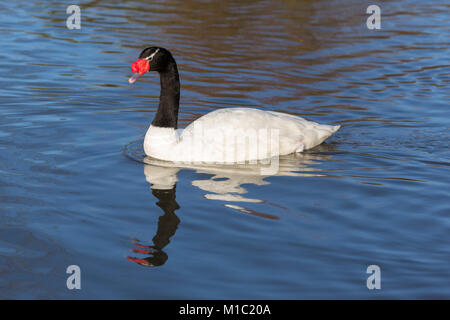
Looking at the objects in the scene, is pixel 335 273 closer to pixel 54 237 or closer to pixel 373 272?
pixel 373 272

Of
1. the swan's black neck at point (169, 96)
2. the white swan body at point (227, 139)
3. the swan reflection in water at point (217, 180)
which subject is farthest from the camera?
the swan's black neck at point (169, 96)

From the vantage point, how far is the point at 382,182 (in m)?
9.33

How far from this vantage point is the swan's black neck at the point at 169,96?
10.1 meters

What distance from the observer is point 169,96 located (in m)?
10.2

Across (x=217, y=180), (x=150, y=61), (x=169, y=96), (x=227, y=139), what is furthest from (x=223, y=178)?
(x=150, y=61)

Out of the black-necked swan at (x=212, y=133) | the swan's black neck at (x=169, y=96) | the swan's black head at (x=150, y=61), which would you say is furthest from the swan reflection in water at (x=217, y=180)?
the swan's black head at (x=150, y=61)

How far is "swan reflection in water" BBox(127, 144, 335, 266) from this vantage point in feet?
25.7

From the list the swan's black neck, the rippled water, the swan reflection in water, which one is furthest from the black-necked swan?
the rippled water

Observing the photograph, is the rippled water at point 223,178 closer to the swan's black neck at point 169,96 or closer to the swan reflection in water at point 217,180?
the swan reflection in water at point 217,180

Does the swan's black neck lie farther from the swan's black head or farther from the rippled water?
the rippled water

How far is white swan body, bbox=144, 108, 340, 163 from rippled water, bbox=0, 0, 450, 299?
25 centimetres

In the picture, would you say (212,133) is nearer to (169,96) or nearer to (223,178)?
(223,178)

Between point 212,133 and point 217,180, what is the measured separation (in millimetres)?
757
